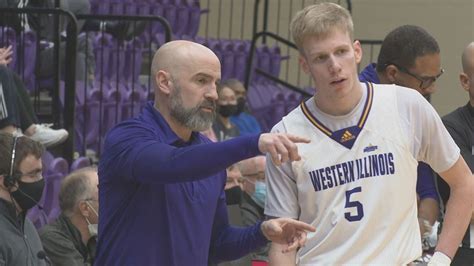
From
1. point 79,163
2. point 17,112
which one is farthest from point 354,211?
point 79,163

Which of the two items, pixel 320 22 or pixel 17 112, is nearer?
pixel 320 22


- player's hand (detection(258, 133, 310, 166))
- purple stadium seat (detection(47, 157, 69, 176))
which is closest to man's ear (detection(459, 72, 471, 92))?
player's hand (detection(258, 133, 310, 166))

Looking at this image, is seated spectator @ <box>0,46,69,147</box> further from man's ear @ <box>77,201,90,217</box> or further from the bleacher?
man's ear @ <box>77,201,90,217</box>

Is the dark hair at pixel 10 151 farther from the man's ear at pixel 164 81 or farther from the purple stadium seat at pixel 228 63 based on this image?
the purple stadium seat at pixel 228 63

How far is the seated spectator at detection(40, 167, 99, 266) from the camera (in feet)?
19.5

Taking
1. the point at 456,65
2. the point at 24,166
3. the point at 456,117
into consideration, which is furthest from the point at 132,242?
the point at 456,65

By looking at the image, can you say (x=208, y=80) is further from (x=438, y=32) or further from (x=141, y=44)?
(x=438, y=32)

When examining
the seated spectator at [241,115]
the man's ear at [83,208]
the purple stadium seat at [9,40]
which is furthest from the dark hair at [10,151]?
the seated spectator at [241,115]

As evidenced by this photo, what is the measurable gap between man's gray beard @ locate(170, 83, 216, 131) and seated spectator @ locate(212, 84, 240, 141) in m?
6.26

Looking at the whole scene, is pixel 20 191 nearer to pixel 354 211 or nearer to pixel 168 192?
pixel 168 192

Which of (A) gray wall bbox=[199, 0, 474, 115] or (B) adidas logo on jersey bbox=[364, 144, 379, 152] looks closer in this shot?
(B) adidas logo on jersey bbox=[364, 144, 379, 152]

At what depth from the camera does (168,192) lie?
365cm

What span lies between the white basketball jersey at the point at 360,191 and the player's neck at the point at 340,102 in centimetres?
5

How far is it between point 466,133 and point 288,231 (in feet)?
4.97
